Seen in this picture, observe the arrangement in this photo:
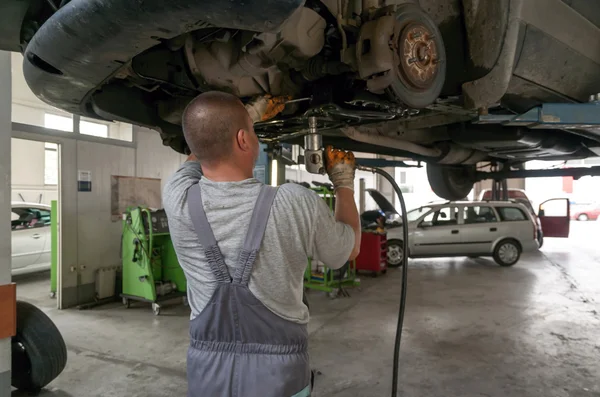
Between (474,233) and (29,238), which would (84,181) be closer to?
(29,238)

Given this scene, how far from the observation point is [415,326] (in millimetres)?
3771

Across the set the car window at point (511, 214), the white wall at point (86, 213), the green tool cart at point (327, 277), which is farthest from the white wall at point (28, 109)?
the car window at point (511, 214)

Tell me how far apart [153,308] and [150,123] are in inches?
113

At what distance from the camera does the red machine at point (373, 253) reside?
6137 millimetres

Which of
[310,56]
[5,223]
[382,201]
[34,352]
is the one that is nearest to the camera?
[310,56]

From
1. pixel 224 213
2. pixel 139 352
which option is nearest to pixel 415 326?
pixel 139 352

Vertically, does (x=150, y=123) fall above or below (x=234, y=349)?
above

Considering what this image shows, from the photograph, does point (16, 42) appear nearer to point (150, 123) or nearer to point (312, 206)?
point (150, 123)

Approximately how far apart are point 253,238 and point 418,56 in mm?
992

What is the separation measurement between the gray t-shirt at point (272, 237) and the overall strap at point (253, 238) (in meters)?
0.01

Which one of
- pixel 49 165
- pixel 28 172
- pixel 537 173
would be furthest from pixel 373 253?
pixel 49 165

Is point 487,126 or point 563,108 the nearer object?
point 563,108

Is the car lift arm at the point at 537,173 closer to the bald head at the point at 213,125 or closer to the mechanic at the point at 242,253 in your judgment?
the mechanic at the point at 242,253

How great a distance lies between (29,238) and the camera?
18.5 feet
